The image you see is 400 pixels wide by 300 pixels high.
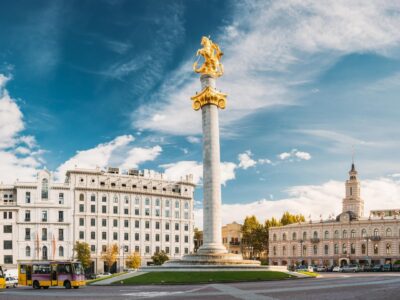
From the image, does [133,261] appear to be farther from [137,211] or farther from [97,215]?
[137,211]

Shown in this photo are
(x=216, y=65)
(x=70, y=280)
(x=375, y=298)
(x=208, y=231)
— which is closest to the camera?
(x=375, y=298)

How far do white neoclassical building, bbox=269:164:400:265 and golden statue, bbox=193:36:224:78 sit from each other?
7035cm

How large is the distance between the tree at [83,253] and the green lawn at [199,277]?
158ft

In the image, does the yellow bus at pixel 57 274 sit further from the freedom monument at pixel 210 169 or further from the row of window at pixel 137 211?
the row of window at pixel 137 211

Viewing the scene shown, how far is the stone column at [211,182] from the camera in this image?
65625 millimetres

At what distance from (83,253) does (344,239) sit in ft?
204

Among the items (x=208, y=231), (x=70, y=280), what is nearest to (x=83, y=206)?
(x=208, y=231)

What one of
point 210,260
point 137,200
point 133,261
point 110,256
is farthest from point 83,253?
point 210,260

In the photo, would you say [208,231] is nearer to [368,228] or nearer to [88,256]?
[88,256]

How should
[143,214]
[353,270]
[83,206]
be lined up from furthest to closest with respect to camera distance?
[143,214]
[83,206]
[353,270]

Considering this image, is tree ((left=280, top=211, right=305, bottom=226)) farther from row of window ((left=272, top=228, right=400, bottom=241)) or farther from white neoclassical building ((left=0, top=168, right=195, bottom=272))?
white neoclassical building ((left=0, top=168, right=195, bottom=272))

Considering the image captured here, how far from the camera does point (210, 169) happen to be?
66375 mm

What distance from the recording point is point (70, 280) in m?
49.8

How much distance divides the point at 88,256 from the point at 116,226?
496 inches
